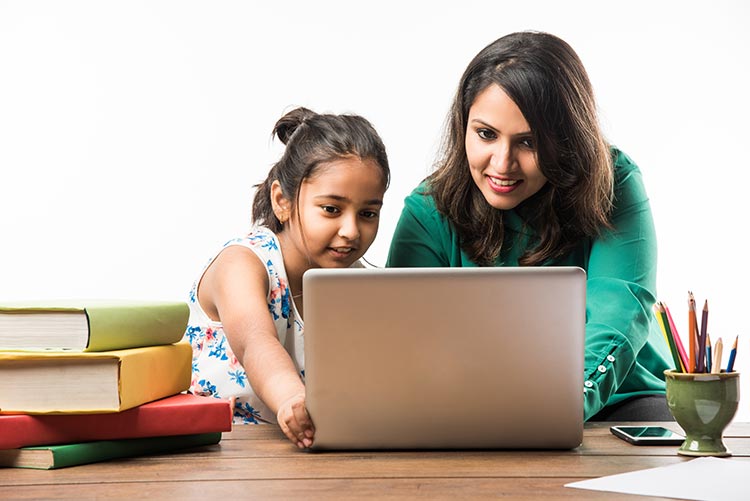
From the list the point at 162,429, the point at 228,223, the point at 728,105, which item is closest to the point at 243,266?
the point at 162,429

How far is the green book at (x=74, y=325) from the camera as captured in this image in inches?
40.6

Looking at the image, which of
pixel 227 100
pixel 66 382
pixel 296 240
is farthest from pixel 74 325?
pixel 227 100

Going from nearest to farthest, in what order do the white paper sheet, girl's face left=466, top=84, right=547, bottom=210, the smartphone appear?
the white paper sheet, the smartphone, girl's face left=466, top=84, right=547, bottom=210

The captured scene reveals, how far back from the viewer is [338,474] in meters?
0.97

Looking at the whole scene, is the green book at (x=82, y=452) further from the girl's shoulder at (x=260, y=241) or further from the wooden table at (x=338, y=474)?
the girl's shoulder at (x=260, y=241)

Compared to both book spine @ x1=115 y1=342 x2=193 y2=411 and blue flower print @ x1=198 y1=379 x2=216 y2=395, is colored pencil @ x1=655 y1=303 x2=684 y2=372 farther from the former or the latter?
blue flower print @ x1=198 y1=379 x2=216 y2=395

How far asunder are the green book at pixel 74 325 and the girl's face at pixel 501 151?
0.80 metres

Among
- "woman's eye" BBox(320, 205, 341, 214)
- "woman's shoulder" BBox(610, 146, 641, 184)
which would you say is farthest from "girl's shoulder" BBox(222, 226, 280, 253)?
"woman's shoulder" BBox(610, 146, 641, 184)

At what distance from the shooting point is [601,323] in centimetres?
138

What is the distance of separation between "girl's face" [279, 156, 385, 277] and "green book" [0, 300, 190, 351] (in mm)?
640

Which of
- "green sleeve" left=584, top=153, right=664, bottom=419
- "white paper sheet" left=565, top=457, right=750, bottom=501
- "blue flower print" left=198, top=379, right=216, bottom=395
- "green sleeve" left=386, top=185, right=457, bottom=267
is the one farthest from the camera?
"green sleeve" left=386, top=185, right=457, bottom=267

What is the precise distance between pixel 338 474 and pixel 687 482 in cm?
36

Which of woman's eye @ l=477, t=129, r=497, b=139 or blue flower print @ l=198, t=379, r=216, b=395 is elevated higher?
woman's eye @ l=477, t=129, r=497, b=139

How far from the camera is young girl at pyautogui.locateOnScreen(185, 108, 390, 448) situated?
1703 mm
